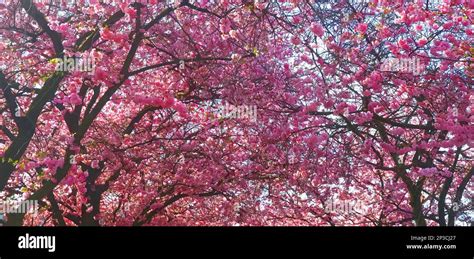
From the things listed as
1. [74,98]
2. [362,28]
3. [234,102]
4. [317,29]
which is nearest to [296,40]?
[317,29]

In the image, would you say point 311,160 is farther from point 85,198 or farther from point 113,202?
point 113,202

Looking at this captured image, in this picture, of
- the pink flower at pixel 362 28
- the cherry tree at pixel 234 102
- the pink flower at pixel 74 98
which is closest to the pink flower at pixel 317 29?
the cherry tree at pixel 234 102

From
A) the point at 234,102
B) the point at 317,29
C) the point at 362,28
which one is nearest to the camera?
the point at 317,29

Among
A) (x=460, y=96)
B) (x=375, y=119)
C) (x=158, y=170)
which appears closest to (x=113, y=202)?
(x=158, y=170)

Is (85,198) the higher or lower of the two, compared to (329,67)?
lower

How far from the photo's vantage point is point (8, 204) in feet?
28.6

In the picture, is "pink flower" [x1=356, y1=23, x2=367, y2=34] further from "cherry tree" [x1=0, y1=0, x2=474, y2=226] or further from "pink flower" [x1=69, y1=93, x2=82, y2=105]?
"pink flower" [x1=69, y1=93, x2=82, y2=105]

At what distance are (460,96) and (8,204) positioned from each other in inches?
308

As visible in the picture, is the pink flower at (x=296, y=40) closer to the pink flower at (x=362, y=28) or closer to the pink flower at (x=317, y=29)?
the pink flower at (x=317, y=29)

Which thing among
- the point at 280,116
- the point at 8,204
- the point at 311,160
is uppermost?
the point at 280,116

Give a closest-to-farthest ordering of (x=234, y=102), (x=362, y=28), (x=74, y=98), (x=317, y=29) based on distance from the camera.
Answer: (x=74, y=98) < (x=317, y=29) < (x=362, y=28) < (x=234, y=102)

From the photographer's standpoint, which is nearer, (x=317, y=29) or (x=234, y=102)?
(x=317, y=29)

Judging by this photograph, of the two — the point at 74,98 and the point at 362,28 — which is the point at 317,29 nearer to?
the point at 362,28
